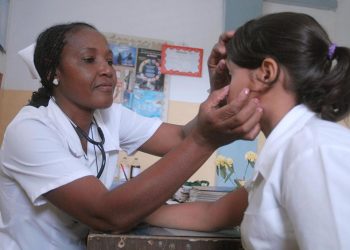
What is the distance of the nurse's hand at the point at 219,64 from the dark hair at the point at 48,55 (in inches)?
17.3

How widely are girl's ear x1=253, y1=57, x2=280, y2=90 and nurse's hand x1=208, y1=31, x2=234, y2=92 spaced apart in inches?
8.3

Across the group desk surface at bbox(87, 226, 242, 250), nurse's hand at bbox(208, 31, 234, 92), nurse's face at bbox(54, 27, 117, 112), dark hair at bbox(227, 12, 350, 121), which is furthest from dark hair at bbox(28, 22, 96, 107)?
dark hair at bbox(227, 12, 350, 121)

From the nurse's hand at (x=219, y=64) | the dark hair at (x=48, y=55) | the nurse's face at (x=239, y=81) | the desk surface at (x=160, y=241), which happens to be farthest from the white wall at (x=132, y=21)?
the desk surface at (x=160, y=241)

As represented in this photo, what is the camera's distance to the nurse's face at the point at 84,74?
1.05 m

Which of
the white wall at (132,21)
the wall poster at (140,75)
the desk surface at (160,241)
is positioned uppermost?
the white wall at (132,21)

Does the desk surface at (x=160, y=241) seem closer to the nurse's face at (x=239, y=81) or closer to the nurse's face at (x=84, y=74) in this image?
the nurse's face at (x=239, y=81)

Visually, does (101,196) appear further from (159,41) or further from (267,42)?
(159,41)

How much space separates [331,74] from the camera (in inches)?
28.0

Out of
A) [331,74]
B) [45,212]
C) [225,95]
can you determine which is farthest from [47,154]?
[331,74]

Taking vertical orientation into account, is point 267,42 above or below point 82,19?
below

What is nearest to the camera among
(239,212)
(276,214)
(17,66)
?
(276,214)

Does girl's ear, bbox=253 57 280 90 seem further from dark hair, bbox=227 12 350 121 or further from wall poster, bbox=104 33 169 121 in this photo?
wall poster, bbox=104 33 169 121

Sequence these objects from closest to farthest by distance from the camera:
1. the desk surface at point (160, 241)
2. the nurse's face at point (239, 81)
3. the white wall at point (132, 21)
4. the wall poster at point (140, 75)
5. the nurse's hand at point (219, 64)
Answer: the desk surface at point (160, 241) → the nurse's face at point (239, 81) → the nurse's hand at point (219, 64) → the white wall at point (132, 21) → the wall poster at point (140, 75)

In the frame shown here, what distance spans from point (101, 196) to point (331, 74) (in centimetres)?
56
